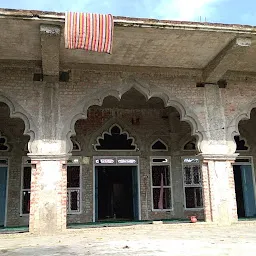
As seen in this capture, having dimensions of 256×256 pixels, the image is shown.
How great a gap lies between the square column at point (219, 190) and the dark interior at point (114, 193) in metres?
5.88

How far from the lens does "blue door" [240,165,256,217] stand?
38.5 feet

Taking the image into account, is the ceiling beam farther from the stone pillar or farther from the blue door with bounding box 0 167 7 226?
the blue door with bounding box 0 167 7 226

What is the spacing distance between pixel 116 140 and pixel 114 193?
5.34 meters

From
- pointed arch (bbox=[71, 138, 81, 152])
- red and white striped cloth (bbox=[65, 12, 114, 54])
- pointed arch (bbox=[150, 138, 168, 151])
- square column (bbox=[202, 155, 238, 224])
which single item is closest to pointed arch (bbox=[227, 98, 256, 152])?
square column (bbox=[202, 155, 238, 224])

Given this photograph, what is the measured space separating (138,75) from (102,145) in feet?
10.9

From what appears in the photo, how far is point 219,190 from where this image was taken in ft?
28.8

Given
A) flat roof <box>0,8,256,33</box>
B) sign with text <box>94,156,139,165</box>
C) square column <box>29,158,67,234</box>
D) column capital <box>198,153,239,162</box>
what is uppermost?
flat roof <box>0,8,256,33</box>

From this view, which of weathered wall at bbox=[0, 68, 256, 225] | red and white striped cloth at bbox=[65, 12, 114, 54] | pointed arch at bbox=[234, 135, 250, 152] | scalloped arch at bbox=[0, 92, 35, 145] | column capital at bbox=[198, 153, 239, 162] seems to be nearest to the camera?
red and white striped cloth at bbox=[65, 12, 114, 54]

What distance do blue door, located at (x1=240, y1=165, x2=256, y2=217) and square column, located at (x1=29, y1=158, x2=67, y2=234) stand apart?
21.5ft

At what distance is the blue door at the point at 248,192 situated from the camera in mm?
11734

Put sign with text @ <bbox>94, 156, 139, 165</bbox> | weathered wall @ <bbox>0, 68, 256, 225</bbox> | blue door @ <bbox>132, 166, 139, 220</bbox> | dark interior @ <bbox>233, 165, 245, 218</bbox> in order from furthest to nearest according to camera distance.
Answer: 1. dark interior @ <bbox>233, 165, 245, 218</bbox>
2. sign with text @ <bbox>94, 156, 139, 165</bbox>
3. blue door @ <bbox>132, 166, 139, 220</bbox>
4. weathered wall @ <bbox>0, 68, 256, 225</bbox>

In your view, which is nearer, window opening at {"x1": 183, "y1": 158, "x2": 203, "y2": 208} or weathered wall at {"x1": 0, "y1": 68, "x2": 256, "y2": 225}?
weathered wall at {"x1": 0, "y1": 68, "x2": 256, "y2": 225}

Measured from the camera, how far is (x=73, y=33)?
21.8 ft

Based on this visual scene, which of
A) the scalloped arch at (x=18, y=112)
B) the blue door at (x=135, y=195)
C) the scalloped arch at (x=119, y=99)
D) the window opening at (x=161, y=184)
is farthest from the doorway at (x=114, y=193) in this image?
the scalloped arch at (x=18, y=112)
